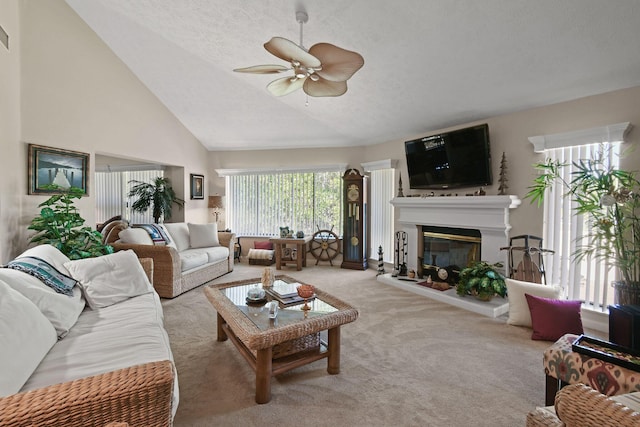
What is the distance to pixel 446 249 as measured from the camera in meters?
4.43

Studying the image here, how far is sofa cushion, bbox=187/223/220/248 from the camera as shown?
4953 mm

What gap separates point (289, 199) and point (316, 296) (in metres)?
3.94

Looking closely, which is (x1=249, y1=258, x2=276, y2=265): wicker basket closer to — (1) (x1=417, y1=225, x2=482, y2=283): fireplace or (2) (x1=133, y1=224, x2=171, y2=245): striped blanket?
(2) (x1=133, y1=224, x2=171, y2=245): striped blanket

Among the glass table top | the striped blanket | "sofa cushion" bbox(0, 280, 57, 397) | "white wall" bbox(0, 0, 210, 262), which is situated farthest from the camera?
the striped blanket

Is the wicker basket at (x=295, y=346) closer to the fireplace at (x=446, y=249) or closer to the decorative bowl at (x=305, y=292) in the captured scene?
the decorative bowl at (x=305, y=292)

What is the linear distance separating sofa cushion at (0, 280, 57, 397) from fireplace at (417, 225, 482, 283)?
4.18 meters

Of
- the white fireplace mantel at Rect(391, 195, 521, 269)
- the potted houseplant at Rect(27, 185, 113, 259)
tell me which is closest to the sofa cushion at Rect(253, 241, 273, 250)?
the white fireplace mantel at Rect(391, 195, 521, 269)

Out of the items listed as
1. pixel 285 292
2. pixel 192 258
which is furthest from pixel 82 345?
pixel 192 258

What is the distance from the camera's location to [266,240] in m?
6.33

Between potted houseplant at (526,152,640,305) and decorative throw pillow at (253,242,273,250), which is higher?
potted houseplant at (526,152,640,305)

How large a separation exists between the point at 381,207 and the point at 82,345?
184 inches

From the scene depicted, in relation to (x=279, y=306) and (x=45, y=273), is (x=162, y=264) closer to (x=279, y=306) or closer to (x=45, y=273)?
(x=45, y=273)

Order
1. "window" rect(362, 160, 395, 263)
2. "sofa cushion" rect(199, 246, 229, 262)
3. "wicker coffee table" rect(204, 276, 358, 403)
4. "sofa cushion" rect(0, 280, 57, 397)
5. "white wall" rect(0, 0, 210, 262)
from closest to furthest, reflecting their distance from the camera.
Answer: "sofa cushion" rect(0, 280, 57, 397) → "wicker coffee table" rect(204, 276, 358, 403) → "white wall" rect(0, 0, 210, 262) → "sofa cushion" rect(199, 246, 229, 262) → "window" rect(362, 160, 395, 263)

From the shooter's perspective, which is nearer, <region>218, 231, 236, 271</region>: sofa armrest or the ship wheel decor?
<region>218, 231, 236, 271</region>: sofa armrest
